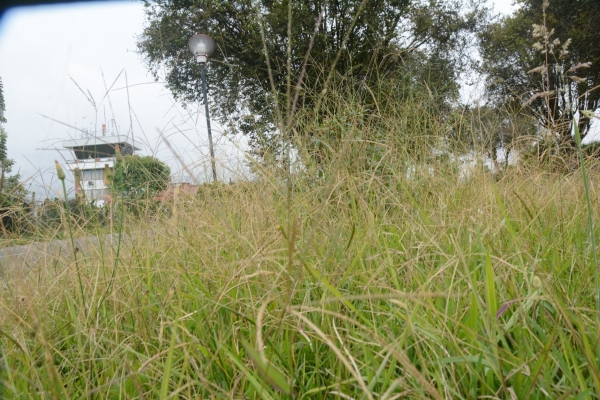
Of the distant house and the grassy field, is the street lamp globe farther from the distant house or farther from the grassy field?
the grassy field

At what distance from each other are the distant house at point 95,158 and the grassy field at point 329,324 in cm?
45

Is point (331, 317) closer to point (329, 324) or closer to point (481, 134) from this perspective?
point (329, 324)

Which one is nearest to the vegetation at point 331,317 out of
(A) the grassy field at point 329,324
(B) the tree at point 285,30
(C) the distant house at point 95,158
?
(A) the grassy field at point 329,324

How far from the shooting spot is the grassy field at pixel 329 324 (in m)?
0.74

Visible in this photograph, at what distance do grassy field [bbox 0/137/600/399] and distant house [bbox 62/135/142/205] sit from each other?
45 centimetres

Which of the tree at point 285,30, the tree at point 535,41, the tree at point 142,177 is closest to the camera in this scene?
the tree at point 142,177

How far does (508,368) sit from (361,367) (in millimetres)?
290

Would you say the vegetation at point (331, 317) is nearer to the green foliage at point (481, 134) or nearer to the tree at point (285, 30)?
the green foliage at point (481, 134)

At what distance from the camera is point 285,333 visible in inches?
39.3

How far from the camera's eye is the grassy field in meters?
0.74

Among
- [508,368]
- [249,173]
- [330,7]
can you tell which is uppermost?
[330,7]

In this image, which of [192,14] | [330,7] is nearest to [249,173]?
[330,7]

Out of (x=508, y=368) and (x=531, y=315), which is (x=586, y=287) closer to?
(x=531, y=315)

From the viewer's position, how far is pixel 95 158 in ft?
6.57
